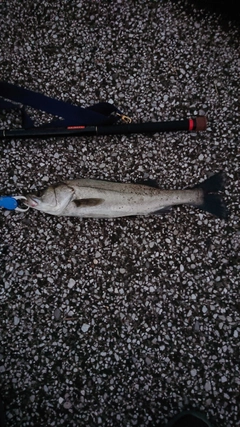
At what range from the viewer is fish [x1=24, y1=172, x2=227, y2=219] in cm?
237

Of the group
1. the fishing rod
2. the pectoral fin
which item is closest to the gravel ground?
the fishing rod

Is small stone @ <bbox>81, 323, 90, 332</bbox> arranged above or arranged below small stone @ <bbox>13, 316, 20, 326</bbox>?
below

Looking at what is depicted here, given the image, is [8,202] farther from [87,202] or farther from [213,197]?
[213,197]

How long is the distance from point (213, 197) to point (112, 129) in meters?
0.85

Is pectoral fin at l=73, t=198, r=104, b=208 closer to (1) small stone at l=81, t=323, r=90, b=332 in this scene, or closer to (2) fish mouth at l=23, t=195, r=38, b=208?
(2) fish mouth at l=23, t=195, r=38, b=208

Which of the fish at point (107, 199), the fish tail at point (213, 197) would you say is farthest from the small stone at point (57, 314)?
the fish tail at point (213, 197)

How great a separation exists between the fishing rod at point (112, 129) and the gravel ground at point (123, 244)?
0.13m

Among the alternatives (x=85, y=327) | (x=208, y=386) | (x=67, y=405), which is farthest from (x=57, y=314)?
(x=208, y=386)

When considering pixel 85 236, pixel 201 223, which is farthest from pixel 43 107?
pixel 201 223

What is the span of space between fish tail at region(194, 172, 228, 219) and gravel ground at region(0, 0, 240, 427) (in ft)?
0.27

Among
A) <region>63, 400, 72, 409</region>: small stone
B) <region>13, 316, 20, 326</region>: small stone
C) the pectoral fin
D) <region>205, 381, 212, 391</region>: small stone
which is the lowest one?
<region>63, 400, 72, 409</region>: small stone

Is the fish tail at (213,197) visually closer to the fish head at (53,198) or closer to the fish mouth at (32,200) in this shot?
the fish head at (53,198)

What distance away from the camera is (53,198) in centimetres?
237

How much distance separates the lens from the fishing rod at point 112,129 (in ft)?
8.30
